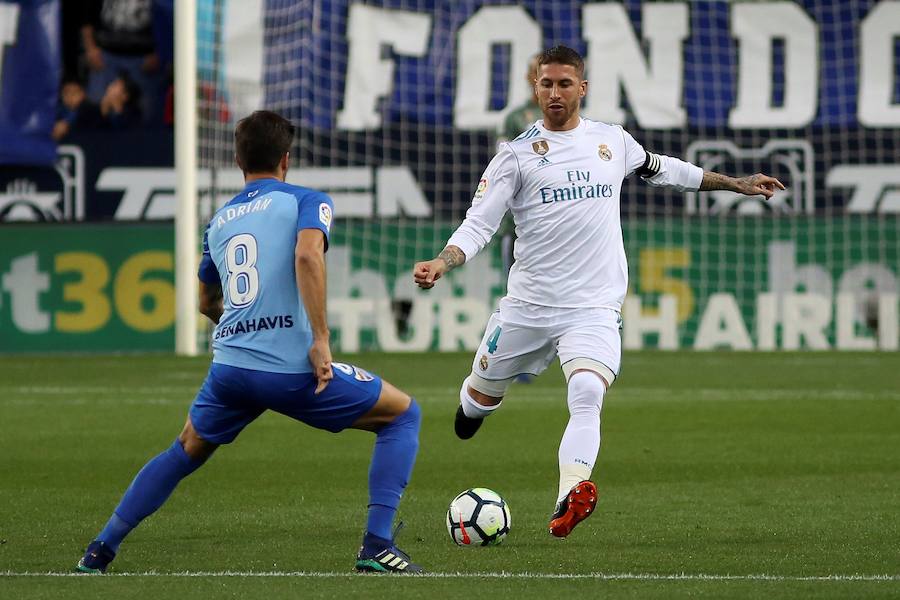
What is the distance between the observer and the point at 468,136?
2030cm

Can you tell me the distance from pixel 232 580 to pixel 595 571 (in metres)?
1.24

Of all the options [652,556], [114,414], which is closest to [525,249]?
[652,556]

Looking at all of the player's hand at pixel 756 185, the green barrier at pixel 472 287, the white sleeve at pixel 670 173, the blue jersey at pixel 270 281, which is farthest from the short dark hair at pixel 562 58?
the green barrier at pixel 472 287

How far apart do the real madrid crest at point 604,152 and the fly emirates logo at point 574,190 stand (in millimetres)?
115

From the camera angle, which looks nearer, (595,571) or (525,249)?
(595,571)

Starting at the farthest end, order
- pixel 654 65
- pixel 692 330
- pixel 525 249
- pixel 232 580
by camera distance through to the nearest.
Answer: pixel 654 65
pixel 692 330
pixel 525 249
pixel 232 580

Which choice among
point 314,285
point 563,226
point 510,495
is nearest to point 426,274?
point 314,285

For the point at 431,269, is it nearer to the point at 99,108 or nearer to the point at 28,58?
the point at 99,108

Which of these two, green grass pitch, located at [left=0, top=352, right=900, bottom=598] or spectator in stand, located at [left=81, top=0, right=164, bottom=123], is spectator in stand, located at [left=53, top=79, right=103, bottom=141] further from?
green grass pitch, located at [left=0, top=352, right=900, bottom=598]

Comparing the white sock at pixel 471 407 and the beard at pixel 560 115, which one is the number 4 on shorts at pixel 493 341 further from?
the beard at pixel 560 115

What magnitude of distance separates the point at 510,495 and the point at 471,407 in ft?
1.58

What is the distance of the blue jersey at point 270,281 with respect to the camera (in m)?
5.54

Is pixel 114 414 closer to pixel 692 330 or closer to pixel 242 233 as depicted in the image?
pixel 242 233

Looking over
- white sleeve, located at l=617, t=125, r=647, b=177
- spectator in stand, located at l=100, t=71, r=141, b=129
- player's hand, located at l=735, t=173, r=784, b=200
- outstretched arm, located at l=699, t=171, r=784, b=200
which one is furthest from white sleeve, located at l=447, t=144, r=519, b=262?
spectator in stand, located at l=100, t=71, r=141, b=129
